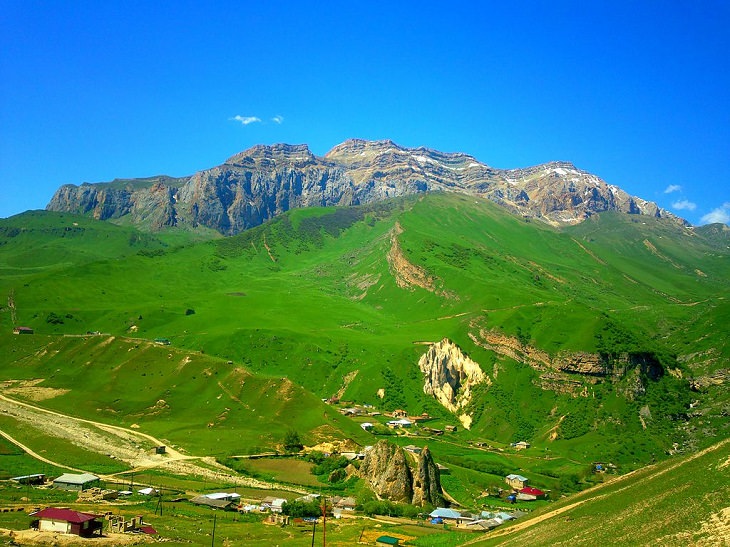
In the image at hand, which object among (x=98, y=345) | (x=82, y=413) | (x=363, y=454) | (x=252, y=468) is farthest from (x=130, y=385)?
(x=363, y=454)

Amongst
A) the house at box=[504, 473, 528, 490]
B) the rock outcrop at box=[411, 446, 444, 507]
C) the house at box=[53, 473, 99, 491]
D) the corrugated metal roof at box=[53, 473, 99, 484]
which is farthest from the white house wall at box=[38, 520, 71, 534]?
the house at box=[504, 473, 528, 490]

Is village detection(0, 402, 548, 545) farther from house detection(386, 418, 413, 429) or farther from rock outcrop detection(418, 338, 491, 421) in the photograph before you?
rock outcrop detection(418, 338, 491, 421)

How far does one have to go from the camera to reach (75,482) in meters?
77.8

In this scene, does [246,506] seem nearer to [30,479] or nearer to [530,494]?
[30,479]

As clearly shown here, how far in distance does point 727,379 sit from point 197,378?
120889mm

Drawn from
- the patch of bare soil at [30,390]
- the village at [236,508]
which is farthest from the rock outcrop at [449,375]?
the patch of bare soil at [30,390]

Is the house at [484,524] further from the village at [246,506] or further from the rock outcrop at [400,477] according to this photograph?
the rock outcrop at [400,477]

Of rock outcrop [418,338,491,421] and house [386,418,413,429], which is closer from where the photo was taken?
house [386,418,413,429]

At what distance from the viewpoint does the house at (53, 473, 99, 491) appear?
7719cm

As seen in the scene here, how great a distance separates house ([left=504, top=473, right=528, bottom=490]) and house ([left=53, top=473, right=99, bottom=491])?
6203 cm

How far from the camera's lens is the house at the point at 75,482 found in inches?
3039

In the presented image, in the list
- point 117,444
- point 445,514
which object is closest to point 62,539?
point 445,514

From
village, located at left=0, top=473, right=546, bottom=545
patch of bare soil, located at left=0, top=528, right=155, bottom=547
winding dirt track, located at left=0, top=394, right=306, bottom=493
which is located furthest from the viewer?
winding dirt track, located at left=0, top=394, right=306, bottom=493

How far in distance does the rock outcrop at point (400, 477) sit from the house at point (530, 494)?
13.1 metres
